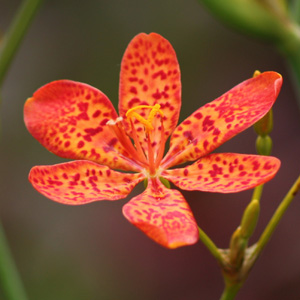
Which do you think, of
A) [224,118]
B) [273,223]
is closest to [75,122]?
[224,118]

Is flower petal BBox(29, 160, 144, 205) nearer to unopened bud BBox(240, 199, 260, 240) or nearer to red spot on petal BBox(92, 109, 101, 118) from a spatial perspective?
red spot on petal BBox(92, 109, 101, 118)

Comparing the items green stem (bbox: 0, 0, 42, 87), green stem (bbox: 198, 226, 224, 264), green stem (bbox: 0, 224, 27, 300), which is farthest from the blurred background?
green stem (bbox: 198, 226, 224, 264)

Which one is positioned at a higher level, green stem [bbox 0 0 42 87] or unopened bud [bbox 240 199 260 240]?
green stem [bbox 0 0 42 87]

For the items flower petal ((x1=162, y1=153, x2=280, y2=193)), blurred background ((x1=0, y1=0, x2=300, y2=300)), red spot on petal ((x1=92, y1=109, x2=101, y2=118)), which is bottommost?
blurred background ((x1=0, y1=0, x2=300, y2=300))

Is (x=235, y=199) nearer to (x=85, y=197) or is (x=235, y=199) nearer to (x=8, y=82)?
(x=8, y=82)

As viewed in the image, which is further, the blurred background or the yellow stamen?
the blurred background

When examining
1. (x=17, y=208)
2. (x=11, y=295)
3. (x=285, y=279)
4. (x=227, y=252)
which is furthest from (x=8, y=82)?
(x=227, y=252)
